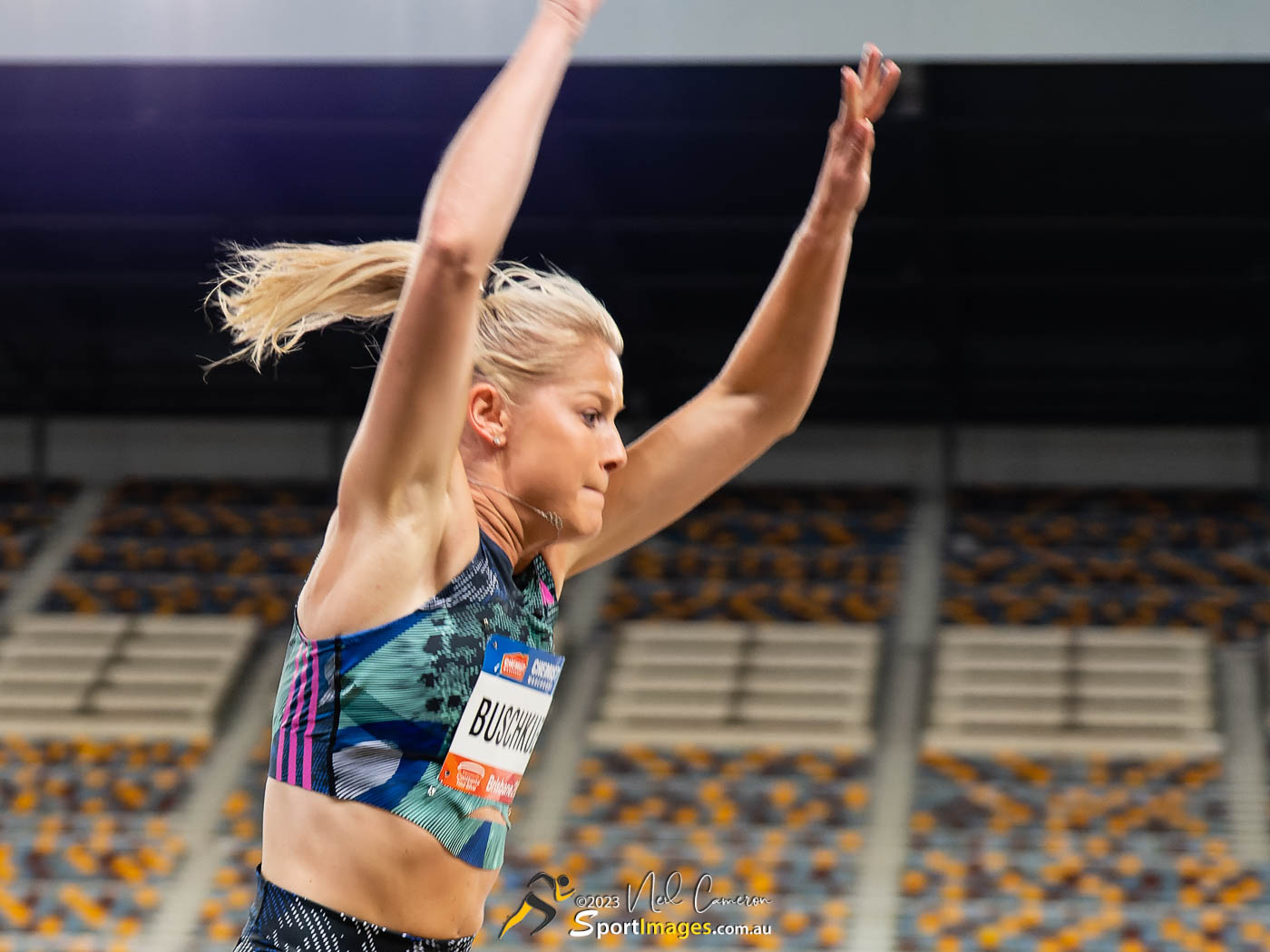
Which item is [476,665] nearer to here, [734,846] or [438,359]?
[438,359]

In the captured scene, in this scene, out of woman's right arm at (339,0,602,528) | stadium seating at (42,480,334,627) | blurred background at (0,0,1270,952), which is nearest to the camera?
woman's right arm at (339,0,602,528)

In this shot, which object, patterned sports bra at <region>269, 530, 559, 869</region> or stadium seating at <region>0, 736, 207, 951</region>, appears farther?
stadium seating at <region>0, 736, 207, 951</region>

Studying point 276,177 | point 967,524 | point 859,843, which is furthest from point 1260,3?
point 276,177

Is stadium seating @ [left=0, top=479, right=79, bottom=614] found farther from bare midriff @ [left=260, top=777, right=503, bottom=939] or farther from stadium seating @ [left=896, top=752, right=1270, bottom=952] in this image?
bare midriff @ [left=260, top=777, right=503, bottom=939]

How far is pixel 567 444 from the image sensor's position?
1647 millimetres

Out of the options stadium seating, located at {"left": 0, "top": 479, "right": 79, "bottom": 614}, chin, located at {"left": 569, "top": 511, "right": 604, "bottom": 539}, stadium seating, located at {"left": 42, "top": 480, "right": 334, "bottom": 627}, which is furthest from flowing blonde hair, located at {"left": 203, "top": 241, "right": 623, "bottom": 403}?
stadium seating, located at {"left": 0, "top": 479, "right": 79, "bottom": 614}

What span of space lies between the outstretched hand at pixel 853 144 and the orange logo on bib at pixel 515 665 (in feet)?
2.18

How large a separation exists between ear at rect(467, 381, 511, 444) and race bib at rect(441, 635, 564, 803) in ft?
0.72

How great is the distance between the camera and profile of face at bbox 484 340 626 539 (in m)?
1.65

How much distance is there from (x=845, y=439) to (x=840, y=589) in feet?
5.38

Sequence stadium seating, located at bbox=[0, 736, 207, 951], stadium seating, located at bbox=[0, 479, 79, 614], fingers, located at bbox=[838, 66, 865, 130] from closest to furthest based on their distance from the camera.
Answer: fingers, located at bbox=[838, 66, 865, 130] → stadium seating, located at bbox=[0, 736, 207, 951] → stadium seating, located at bbox=[0, 479, 79, 614]

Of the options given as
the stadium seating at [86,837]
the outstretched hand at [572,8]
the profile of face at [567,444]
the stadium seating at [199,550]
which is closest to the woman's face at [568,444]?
the profile of face at [567,444]

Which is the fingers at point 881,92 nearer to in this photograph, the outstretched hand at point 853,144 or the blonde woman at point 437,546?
the outstretched hand at point 853,144

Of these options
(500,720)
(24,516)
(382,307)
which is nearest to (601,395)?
(382,307)
